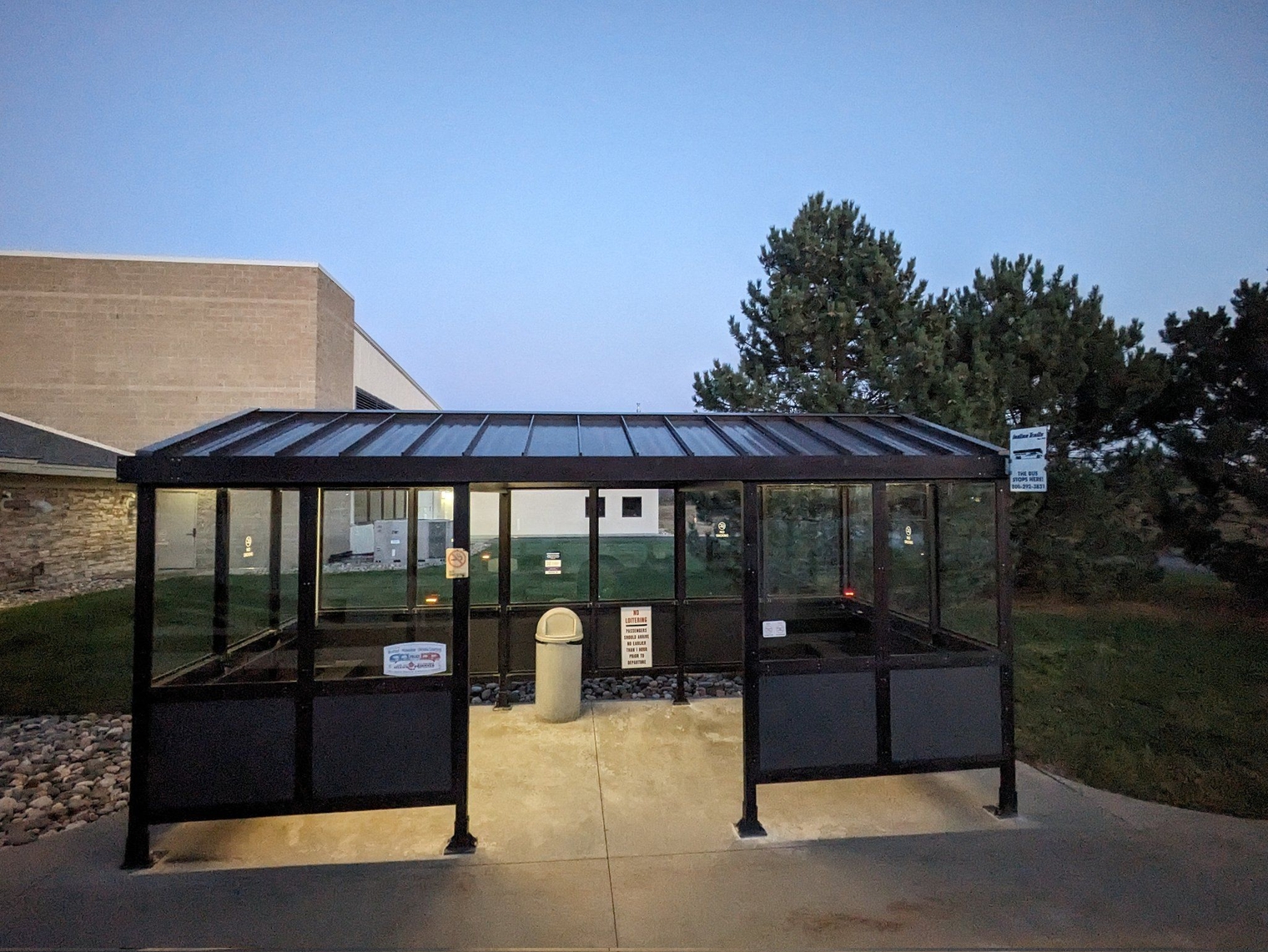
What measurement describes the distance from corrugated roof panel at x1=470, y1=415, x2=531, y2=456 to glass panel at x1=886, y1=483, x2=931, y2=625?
3.24m

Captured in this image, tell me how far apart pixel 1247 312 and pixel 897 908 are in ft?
39.4

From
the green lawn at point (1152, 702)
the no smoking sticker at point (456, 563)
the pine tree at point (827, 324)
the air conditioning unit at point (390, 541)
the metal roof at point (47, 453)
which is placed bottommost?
the green lawn at point (1152, 702)

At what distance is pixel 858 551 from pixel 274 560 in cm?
607

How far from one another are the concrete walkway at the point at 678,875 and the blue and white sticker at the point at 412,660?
1088 mm

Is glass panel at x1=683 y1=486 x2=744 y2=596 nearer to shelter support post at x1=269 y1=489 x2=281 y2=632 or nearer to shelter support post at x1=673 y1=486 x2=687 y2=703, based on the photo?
shelter support post at x1=673 y1=486 x2=687 y2=703

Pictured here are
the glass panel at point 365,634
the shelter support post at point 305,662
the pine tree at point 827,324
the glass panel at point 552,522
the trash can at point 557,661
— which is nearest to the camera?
the shelter support post at point 305,662

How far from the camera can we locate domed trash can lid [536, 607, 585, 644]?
20.6ft

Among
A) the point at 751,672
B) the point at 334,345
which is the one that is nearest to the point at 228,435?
the point at 751,672

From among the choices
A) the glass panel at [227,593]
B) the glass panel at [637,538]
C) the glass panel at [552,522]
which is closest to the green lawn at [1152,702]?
the glass panel at [637,538]

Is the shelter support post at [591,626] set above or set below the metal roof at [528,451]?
below

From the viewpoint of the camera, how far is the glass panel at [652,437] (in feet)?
13.9

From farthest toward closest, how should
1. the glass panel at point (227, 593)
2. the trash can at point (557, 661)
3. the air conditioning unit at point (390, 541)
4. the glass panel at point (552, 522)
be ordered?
the air conditioning unit at point (390, 541), the glass panel at point (552, 522), the trash can at point (557, 661), the glass panel at point (227, 593)

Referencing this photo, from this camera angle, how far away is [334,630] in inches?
248

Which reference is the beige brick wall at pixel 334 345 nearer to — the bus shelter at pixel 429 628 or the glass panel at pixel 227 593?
the glass panel at pixel 227 593
